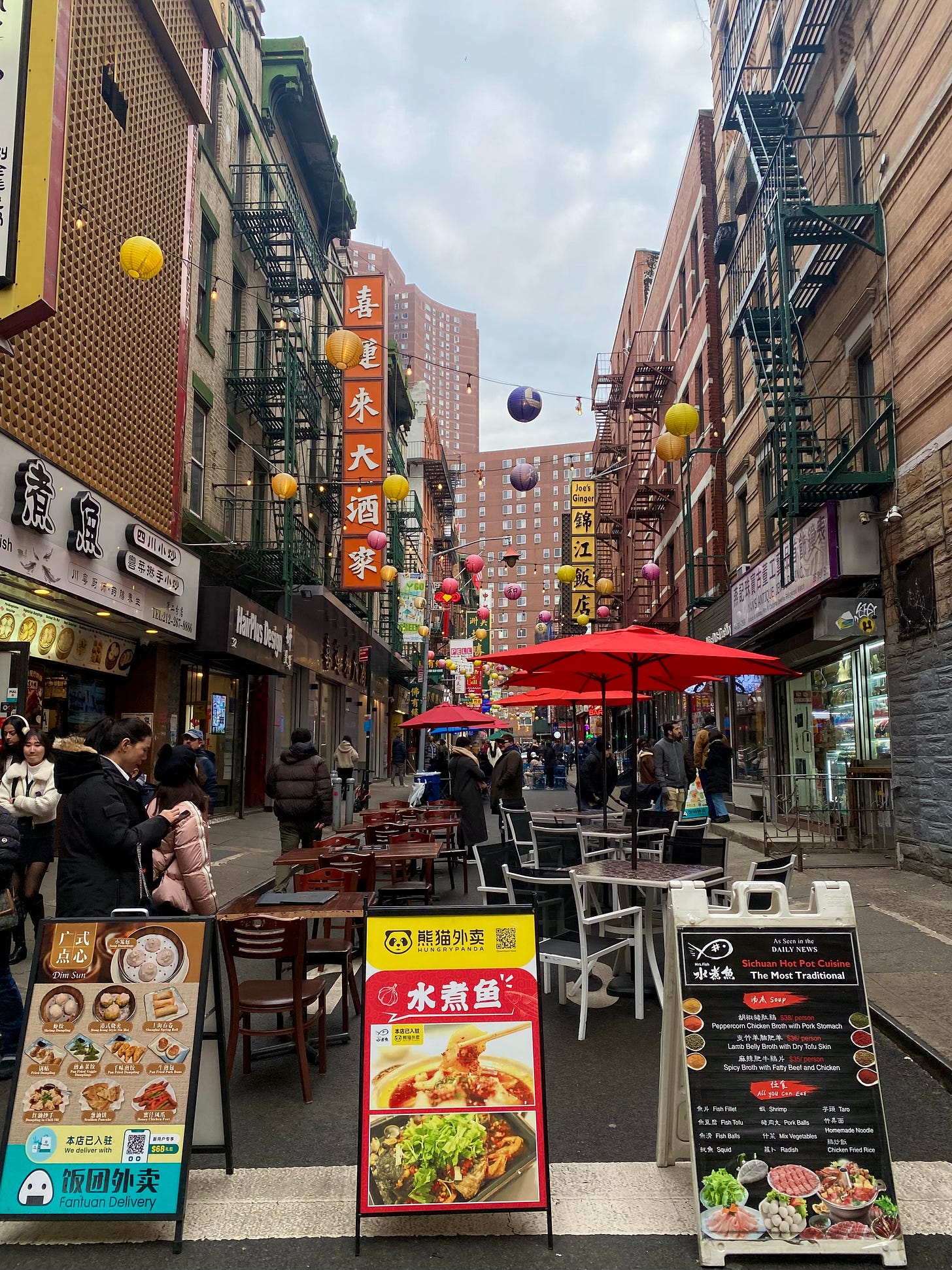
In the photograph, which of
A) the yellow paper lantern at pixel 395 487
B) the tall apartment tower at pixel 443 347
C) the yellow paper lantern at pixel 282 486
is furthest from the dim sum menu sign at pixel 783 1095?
the tall apartment tower at pixel 443 347

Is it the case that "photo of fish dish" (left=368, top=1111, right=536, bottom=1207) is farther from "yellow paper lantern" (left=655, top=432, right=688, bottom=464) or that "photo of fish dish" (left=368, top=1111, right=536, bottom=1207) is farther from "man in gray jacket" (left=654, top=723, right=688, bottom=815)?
"yellow paper lantern" (left=655, top=432, right=688, bottom=464)

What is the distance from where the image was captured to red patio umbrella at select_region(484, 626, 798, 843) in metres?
7.46

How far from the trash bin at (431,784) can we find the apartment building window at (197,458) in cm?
765

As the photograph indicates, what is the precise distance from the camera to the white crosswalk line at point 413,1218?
3.68 m

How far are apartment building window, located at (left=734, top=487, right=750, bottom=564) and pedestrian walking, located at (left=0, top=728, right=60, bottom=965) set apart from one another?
681 inches

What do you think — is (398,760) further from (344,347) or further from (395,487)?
(344,347)

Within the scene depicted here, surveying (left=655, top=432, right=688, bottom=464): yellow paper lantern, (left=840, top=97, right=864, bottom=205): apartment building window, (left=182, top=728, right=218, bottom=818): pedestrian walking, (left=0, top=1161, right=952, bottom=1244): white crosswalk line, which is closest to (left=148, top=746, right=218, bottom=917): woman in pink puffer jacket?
(left=0, top=1161, right=952, bottom=1244): white crosswalk line

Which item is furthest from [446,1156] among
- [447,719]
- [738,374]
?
[738,374]

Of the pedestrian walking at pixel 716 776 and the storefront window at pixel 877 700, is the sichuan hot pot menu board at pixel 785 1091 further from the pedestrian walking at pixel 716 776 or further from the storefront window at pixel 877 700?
the pedestrian walking at pixel 716 776

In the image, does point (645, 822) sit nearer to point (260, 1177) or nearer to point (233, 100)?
point (260, 1177)

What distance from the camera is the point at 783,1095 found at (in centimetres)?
357

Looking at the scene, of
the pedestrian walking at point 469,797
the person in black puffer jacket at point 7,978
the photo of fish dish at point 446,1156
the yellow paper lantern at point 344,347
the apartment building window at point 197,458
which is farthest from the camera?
the apartment building window at point 197,458

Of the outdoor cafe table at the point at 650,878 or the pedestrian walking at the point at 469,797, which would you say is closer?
the outdoor cafe table at the point at 650,878

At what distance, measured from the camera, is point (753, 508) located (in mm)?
21188
